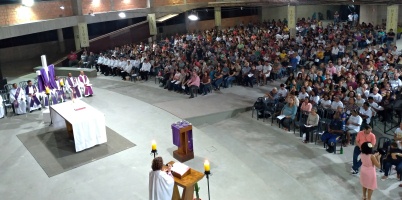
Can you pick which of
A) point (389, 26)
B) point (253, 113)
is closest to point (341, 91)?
point (253, 113)

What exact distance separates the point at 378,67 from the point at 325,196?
7558 millimetres

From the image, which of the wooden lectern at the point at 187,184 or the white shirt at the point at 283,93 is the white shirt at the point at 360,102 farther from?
the wooden lectern at the point at 187,184

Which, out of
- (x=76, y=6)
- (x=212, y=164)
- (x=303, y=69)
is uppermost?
(x=76, y=6)

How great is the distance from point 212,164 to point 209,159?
230 millimetres

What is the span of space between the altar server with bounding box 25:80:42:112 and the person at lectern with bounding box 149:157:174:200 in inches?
317

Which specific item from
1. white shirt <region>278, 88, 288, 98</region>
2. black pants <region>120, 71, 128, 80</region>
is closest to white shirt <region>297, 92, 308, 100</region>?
white shirt <region>278, 88, 288, 98</region>

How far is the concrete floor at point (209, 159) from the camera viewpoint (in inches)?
291

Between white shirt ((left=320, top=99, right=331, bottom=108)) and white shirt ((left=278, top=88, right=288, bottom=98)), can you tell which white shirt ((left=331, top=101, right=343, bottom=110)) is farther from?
white shirt ((left=278, top=88, right=288, bottom=98))

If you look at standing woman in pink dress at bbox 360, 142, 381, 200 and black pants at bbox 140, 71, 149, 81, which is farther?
black pants at bbox 140, 71, 149, 81

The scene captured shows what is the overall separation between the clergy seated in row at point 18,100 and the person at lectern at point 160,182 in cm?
797

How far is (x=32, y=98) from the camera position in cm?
1223

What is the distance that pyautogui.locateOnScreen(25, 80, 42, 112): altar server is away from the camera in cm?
1220

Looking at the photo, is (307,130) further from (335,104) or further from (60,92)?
(60,92)

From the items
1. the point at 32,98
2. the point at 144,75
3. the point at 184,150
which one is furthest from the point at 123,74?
the point at 184,150
